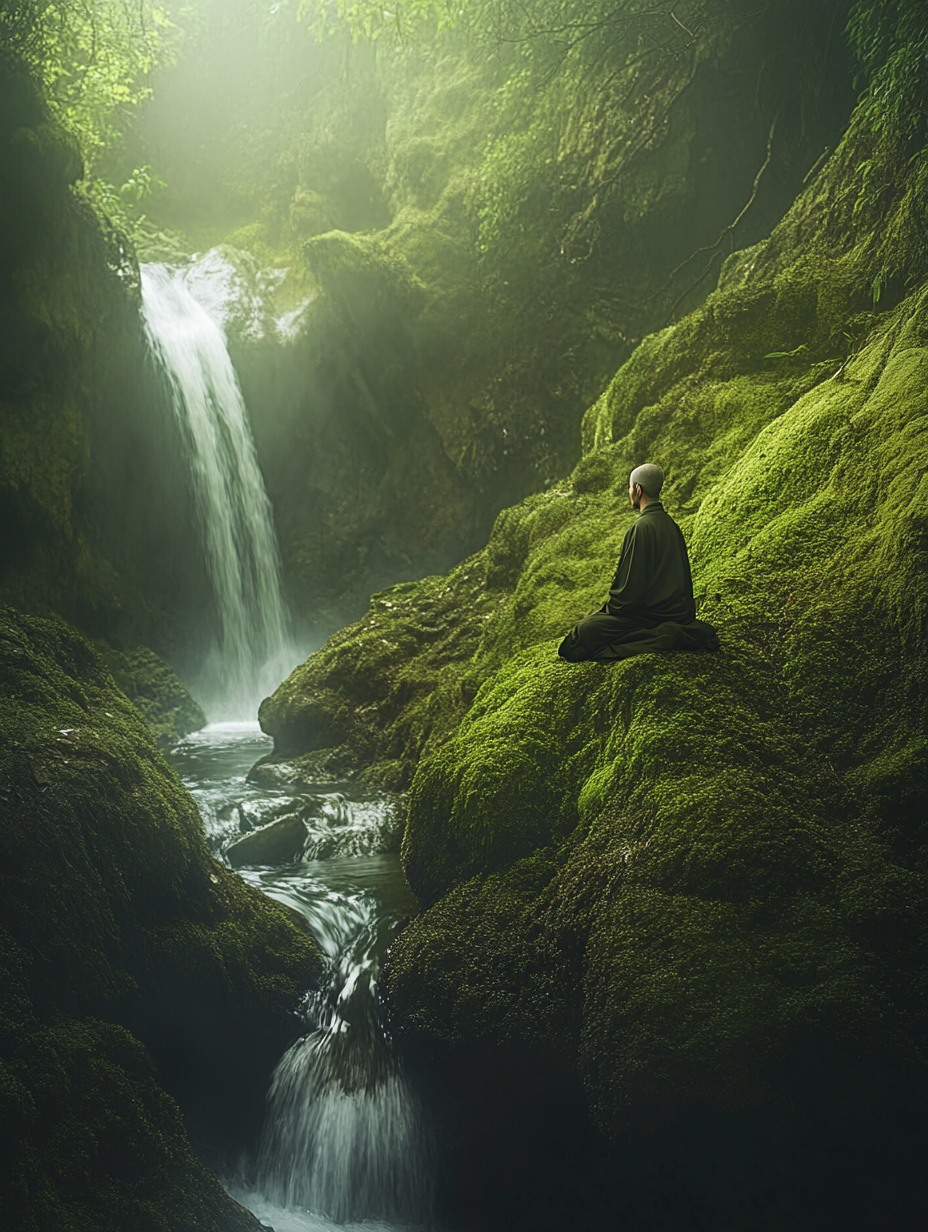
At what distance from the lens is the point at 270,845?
6.92m

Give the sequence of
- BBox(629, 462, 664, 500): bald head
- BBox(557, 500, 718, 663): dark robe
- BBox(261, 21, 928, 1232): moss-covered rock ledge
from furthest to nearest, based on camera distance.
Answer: BBox(629, 462, 664, 500): bald head → BBox(557, 500, 718, 663): dark robe → BBox(261, 21, 928, 1232): moss-covered rock ledge

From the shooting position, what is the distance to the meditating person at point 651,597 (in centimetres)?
443

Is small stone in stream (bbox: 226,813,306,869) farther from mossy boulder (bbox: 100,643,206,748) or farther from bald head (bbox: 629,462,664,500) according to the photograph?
mossy boulder (bbox: 100,643,206,748)

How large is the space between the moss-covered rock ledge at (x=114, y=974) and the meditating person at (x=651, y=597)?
2.74m

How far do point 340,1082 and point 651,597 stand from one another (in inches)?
126

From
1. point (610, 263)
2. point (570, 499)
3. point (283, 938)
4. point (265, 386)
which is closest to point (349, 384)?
point (265, 386)

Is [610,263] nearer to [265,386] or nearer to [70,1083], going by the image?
[265,386]

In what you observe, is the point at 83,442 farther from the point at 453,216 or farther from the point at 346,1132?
the point at 346,1132

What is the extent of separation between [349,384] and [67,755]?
1428cm

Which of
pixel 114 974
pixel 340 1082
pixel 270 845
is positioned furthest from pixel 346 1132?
pixel 270 845

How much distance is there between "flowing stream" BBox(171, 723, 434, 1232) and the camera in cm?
395

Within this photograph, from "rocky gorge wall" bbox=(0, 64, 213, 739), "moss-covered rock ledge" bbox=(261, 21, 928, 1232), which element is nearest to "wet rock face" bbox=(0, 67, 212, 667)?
"rocky gorge wall" bbox=(0, 64, 213, 739)

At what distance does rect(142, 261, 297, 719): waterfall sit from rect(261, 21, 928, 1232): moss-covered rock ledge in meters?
9.75

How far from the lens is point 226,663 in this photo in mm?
15578
